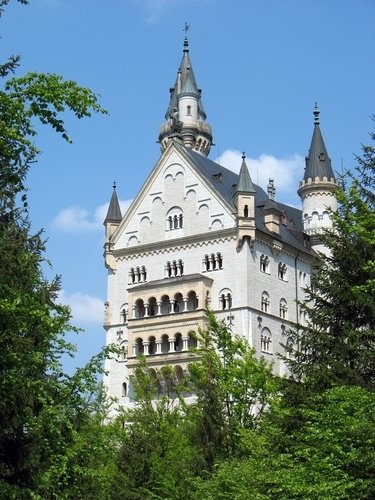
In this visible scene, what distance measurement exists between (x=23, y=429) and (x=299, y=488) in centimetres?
754

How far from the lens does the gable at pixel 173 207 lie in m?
76.1

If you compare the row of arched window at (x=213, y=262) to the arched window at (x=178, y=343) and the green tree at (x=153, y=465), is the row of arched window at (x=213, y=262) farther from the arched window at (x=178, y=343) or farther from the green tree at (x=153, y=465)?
the green tree at (x=153, y=465)

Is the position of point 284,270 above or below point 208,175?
below

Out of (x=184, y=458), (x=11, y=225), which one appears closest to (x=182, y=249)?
(x=184, y=458)

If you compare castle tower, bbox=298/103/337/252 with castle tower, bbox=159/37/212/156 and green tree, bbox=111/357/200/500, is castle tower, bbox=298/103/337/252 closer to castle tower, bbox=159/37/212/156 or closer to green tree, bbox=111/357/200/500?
castle tower, bbox=159/37/212/156

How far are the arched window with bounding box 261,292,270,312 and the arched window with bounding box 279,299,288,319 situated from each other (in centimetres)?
178

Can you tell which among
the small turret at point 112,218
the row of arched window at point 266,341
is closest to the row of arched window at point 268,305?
the row of arched window at point 266,341

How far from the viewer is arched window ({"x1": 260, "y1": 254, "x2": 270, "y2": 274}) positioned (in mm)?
75262

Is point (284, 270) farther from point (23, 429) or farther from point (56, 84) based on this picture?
point (56, 84)

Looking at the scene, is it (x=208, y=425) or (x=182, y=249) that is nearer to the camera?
(x=208, y=425)

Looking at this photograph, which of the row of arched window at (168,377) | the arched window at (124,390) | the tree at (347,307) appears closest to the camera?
the tree at (347,307)

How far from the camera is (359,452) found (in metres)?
22.8

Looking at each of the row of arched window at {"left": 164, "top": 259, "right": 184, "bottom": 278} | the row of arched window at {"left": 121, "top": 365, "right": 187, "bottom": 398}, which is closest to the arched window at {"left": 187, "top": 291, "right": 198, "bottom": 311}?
the row of arched window at {"left": 164, "top": 259, "right": 184, "bottom": 278}

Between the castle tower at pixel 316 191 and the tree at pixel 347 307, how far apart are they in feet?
177
